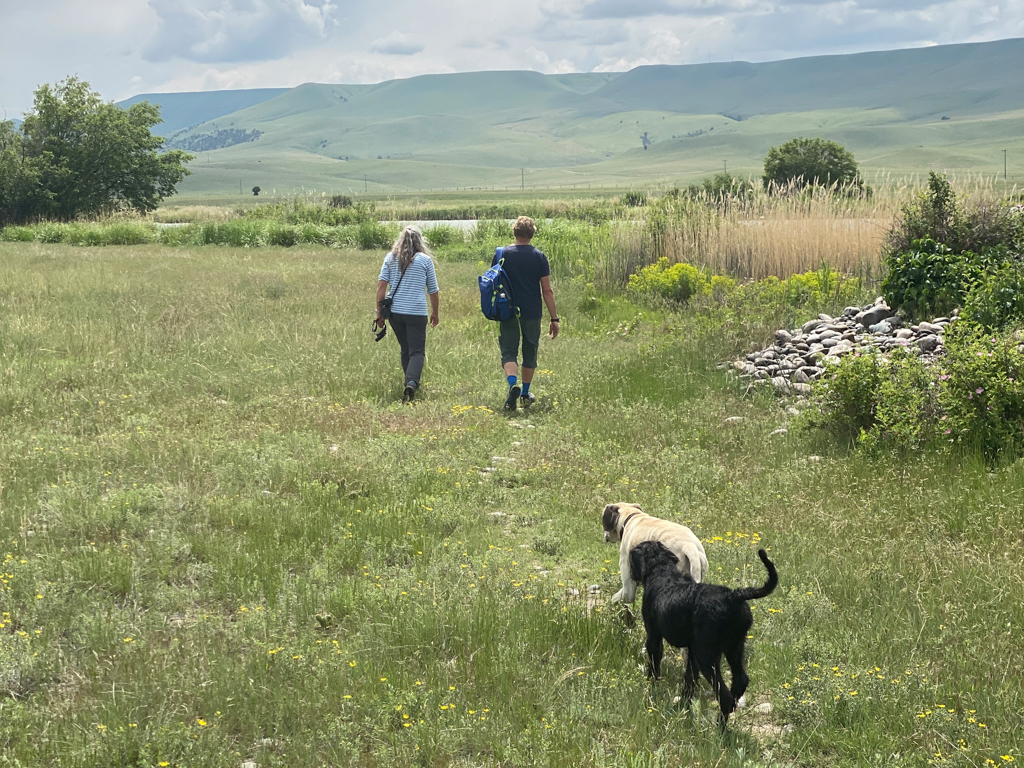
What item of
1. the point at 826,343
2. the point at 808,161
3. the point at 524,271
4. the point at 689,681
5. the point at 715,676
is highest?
the point at 808,161

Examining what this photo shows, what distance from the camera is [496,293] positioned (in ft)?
33.7

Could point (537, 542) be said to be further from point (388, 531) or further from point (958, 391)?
point (958, 391)

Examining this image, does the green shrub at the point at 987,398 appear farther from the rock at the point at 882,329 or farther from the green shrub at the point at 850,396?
the rock at the point at 882,329

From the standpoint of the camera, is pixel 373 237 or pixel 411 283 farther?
pixel 373 237

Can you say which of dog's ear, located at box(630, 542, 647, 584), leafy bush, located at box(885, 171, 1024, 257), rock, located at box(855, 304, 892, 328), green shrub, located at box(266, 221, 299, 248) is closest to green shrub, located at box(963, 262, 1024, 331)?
A: rock, located at box(855, 304, 892, 328)

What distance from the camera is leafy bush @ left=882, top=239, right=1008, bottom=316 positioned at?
11.3 m

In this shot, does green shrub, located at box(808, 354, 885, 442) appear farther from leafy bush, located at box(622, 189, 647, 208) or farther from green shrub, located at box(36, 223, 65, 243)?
leafy bush, located at box(622, 189, 647, 208)

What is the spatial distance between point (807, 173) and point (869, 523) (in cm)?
5000

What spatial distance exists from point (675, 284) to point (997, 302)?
25.5ft

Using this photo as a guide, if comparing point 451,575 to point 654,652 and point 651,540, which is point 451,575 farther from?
point 654,652

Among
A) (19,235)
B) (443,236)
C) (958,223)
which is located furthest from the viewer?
(19,235)

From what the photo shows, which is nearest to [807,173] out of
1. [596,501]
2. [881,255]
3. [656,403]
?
[881,255]

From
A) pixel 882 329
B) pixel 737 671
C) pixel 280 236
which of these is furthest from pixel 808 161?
pixel 737 671

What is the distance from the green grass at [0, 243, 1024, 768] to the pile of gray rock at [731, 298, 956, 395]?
0.65 m
